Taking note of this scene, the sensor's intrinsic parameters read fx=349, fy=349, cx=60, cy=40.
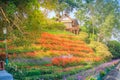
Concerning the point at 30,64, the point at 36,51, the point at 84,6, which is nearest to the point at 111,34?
the point at 84,6

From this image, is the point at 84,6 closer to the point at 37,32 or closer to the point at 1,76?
the point at 37,32

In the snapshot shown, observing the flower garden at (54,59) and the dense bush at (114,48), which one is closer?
the flower garden at (54,59)

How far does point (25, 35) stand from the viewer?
10.7 metres

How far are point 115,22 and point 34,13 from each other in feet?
107

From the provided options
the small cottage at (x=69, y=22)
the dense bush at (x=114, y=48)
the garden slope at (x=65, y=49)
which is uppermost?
the small cottage at (x=69, y=22)

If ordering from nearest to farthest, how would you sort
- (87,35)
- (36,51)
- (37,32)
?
(37,32) < (36,51) < (87,35)

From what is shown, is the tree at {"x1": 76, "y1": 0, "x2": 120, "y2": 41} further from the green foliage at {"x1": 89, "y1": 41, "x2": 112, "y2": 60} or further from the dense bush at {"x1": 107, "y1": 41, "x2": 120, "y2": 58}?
the green foliage at {"x1": 89, "y1": 41, "x2": 112, "y2": 60}

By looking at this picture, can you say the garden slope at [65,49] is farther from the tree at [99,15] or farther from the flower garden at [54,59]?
the tree at [99,15]

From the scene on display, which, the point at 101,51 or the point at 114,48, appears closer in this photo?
the point at 101,51

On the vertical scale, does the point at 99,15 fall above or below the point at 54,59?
above

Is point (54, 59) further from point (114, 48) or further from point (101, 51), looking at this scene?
point (114, 48)

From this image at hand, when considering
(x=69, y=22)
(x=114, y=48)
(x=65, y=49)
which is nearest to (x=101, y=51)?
(x=65, y=49)

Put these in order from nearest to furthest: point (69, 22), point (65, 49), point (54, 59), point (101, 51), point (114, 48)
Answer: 1. point (54, 59)
2. point (65, 49)
3. point (101, 51)
4. point (114, 48)
5. point (69, 22)

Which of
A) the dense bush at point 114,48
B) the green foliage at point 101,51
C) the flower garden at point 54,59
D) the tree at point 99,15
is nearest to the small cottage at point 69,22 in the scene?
the tree at point 99,15
